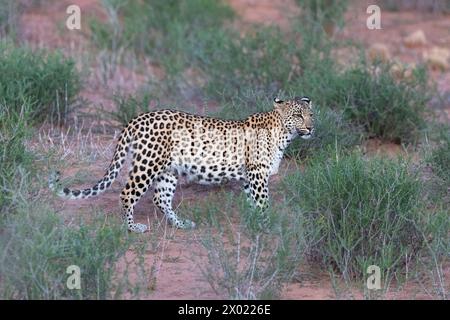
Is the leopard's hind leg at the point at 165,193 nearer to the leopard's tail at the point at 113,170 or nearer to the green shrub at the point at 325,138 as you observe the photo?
the leopard's tail at the point at 113,170

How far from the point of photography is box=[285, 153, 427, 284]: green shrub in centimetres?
828

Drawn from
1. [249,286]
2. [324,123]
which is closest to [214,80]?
[324,123]

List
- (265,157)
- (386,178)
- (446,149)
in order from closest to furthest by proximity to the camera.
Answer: (386,178) → (265,157) → (446,149)

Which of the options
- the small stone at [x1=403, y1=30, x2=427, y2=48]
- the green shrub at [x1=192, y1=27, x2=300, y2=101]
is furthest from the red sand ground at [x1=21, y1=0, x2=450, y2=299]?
the green shrub at [x1=192, y1=27, x2=300, y2=101]

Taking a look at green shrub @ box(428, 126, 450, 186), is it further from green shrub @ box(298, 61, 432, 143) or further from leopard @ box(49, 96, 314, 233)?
green shrub @ box(298, 61, 432, 143)

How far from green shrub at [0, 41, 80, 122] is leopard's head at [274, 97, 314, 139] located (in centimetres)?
351

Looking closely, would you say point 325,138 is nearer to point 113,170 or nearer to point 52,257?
point 113,170

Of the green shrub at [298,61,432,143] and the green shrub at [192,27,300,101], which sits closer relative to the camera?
the green shrub at [298,61,432,143]

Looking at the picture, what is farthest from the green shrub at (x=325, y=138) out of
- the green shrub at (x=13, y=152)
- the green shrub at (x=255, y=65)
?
the green shrub at (x=13, y=152)

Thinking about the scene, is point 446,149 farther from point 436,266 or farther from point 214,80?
point 214,80

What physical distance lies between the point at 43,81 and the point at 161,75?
4.06m

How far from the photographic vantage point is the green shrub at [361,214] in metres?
8.28

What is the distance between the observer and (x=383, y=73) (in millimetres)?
12953

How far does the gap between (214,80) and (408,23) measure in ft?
27.0
